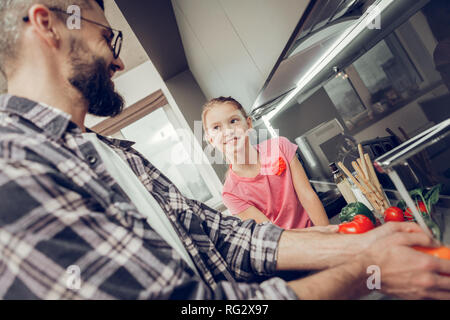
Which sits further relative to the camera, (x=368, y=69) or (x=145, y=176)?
(x=368, y=69)

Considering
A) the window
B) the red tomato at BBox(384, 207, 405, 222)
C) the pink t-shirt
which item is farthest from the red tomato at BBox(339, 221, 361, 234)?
the window

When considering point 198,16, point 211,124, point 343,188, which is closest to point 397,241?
point 343,188

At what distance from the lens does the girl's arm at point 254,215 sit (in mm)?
1286

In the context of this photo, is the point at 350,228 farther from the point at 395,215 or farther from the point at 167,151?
the point at 167,151

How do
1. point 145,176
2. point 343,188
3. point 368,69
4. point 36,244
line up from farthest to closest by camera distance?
point 343,188
point 368,69
point 145,176
point 36,244

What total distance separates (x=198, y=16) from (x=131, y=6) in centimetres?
34

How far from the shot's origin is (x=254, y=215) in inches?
50.9

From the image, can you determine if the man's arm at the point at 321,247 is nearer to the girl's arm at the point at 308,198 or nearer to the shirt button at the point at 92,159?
the shirt button at the point at 92,159

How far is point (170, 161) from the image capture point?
3049mm

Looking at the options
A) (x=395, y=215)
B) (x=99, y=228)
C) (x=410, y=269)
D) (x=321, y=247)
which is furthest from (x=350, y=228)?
(x=99, y=228)

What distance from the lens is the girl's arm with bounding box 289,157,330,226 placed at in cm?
127

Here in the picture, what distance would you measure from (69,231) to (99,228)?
4cm

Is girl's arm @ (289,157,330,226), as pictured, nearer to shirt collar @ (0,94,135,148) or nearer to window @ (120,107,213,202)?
shirt collar @ (0,94,135,148)
